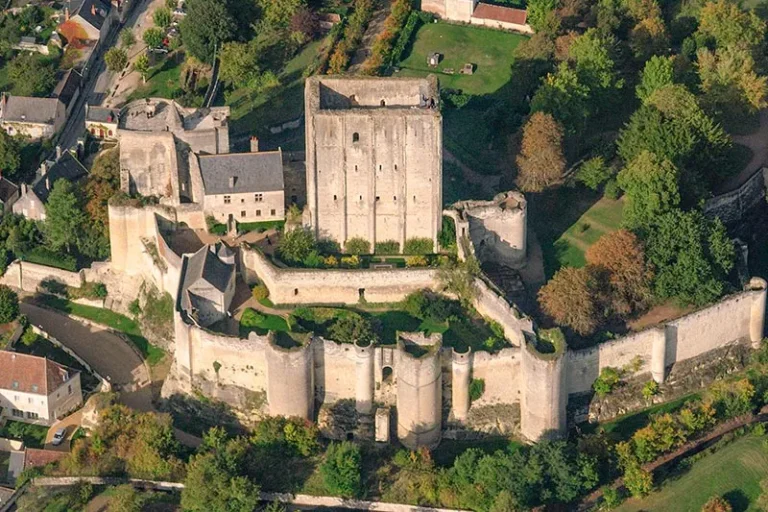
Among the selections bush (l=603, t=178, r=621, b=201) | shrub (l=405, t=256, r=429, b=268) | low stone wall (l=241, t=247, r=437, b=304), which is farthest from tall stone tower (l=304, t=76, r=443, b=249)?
bush (l=603, t=178, r=621, b=201)

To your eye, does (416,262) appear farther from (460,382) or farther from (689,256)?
A: (689,256)

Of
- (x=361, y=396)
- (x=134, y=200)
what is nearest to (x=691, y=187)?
(x=361, y=396)

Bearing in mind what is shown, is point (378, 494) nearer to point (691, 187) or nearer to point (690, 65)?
point (691, 187)

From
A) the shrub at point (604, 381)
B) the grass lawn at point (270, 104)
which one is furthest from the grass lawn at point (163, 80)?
the shrub at point (604, 381)

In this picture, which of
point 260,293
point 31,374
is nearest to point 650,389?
point 260,293

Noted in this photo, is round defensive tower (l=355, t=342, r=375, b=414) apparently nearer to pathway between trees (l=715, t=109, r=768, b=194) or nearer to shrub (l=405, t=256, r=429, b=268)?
shrub (l=405, t=256, r=429, b=268)

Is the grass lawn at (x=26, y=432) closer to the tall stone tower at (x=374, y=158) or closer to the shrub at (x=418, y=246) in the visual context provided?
the tall stone tower at (x=374, y=158)
